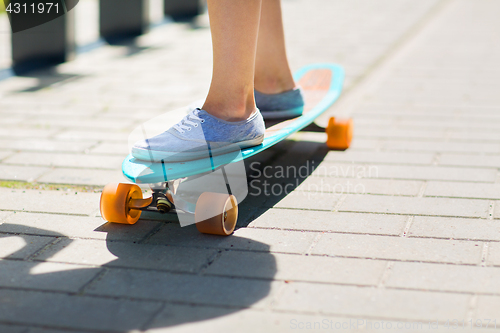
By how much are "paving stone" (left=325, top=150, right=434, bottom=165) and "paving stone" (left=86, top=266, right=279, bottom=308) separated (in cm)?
134

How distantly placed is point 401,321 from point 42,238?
49.5 inches

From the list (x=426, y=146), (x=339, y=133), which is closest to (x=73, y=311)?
(x=339, y=133)

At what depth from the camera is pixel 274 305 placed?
1.60 meters

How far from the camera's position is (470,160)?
9.47 feet

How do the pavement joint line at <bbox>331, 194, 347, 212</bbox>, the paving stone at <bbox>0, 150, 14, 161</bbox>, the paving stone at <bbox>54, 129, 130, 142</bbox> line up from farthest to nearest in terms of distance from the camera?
the paving stone at <bbox>54, 129, 130, 142</bbox> → the paving stone at <bbox>0, 150, 14, 161</bbox> → the pavement joint line at <bbox>331, 194, 347, 212</bbox>

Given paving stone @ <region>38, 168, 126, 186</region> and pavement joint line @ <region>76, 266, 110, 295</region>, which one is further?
paving stone @ <region>38, 168, 126, 186</region>

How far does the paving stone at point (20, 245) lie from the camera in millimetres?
1921

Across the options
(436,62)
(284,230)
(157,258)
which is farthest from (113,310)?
(436,62)

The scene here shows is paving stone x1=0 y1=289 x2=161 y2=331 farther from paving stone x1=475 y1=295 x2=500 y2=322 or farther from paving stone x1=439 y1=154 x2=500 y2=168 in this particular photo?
paving stone x1=439 y1=154 x2=500 y2=168

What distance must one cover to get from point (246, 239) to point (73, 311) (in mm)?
667

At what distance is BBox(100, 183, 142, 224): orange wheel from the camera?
2096 millimetres

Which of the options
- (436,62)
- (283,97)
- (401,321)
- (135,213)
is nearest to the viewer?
(401,321)

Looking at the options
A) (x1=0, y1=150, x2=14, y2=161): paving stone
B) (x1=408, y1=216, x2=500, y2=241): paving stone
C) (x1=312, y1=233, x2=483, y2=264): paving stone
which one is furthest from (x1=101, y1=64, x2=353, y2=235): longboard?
(x1=0, y1=150, x2=14, y2=161): paving stone

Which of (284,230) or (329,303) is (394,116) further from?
(329,303)
